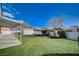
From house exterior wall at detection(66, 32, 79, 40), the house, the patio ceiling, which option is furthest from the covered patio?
house exterior wall at detection(66, 32, 79, 40)

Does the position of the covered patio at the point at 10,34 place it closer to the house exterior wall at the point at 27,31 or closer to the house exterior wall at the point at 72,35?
the house exterior wall at the point at 27,31

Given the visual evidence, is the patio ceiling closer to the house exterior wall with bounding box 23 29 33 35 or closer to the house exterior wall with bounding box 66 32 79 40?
the house exterior wall with bounding box 23 29 33 35

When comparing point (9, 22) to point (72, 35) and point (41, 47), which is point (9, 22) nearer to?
point (41, 47)

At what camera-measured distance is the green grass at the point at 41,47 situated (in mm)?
2258

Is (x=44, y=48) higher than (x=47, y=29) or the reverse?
the reverse

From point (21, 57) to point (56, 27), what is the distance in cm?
49

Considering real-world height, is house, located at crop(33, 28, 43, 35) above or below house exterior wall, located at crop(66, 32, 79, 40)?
above

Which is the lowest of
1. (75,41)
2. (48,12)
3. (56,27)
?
(75,41)

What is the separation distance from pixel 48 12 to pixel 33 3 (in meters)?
0.19

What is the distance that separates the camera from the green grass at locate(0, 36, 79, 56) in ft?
7.41

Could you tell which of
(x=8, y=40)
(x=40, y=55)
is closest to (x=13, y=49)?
(x=8, y=40)

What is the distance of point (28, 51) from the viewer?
2.27 meters

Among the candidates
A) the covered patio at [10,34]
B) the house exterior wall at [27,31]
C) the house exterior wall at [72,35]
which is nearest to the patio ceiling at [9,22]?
the covered patio at [10,34]

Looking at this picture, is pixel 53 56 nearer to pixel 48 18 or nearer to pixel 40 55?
pixel 40 55
